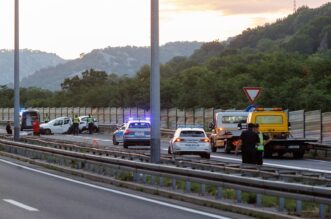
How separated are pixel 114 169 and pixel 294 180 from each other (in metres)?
7.55

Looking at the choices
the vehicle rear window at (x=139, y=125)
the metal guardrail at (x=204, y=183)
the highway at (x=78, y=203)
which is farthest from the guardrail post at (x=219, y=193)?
the vehicle rear window at (x=139, y=125)

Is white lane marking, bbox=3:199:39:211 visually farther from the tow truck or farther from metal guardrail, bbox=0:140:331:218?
the tow truck

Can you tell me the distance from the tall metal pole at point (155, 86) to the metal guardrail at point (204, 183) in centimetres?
87

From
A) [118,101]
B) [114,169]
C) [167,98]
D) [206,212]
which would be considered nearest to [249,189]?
[206,212]

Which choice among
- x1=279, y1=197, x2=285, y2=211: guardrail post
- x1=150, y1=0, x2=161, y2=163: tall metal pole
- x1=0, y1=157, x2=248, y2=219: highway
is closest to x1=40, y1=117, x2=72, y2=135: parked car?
x1=0, y1=157, x2=248, y2=219: highway

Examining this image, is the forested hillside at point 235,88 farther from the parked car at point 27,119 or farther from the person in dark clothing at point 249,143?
the person in dark clothing at point 249,143

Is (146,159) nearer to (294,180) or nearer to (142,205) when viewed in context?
(142,205)

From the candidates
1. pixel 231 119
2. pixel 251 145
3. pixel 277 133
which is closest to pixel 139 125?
pixel 231 119

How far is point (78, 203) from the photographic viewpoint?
55.3 ft

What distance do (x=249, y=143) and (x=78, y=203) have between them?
17.0 ft

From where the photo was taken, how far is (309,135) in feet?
146

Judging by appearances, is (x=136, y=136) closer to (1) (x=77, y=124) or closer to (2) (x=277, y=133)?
(2) (x=277, y=133)

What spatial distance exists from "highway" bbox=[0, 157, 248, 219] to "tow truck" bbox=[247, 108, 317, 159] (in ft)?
50.0

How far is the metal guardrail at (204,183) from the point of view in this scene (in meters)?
13.1
